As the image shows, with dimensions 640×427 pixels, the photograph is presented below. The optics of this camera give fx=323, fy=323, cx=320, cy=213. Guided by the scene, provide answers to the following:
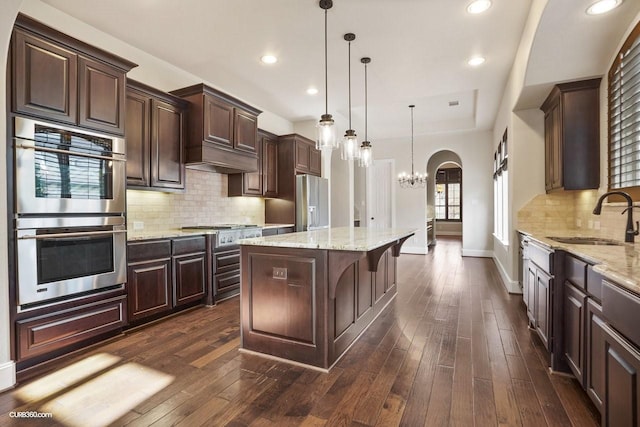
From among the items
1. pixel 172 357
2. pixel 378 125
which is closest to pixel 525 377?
pixel 172 357

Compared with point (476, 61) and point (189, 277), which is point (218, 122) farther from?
point (476, 61)

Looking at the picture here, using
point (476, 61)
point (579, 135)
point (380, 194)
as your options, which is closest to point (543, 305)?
point (579, 135)

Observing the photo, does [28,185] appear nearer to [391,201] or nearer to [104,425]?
[104,425]

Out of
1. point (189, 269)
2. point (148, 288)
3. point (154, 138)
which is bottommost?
point (148, 288)

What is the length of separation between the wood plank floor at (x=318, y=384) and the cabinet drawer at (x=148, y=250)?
0.67 meters

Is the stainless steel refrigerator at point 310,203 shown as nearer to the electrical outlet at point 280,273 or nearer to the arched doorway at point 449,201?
the electrical outlet at point 280,273

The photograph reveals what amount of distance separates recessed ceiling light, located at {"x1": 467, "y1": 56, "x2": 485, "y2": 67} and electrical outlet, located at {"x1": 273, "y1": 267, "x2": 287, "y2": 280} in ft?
11.1

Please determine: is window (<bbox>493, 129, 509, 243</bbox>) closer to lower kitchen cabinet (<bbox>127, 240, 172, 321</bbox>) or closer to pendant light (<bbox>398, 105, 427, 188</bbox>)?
pendant light (<bbox>398, 105, 427, 188</bbox>)

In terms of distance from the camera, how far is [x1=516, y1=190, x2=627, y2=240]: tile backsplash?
3.31m

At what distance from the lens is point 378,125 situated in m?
7.39

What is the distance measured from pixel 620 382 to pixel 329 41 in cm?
346

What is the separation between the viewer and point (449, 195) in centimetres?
1395

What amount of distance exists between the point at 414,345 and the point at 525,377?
0.78 m

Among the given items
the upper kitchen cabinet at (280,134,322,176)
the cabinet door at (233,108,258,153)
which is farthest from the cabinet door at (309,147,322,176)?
the cabinet door at (233,108,258,153)
